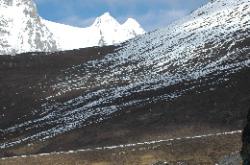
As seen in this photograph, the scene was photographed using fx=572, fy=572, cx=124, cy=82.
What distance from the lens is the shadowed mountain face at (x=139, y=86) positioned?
78000 millimetres

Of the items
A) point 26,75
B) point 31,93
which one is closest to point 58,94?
point 31,93

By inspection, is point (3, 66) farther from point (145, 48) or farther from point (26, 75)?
point (145, 48)

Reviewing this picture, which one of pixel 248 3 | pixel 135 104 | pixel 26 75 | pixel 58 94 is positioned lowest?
Answer: pixel 135 104

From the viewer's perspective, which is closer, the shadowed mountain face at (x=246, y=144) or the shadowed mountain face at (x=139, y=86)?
the shadowed mountain face at (x=246, y=144)

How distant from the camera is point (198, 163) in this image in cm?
3838

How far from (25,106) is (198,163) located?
275 ft

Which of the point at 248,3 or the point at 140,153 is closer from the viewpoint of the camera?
the point at 140,153

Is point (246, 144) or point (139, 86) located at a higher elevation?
point (139, 86)

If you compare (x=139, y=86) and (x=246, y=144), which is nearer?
(x=246, y=144)

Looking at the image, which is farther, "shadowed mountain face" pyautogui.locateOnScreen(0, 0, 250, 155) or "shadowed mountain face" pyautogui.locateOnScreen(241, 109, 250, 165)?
"shadowed mountain face" pyautogui.locateOnScreen(0, 0, 250, 155)

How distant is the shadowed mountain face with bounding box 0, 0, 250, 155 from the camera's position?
78.0 m

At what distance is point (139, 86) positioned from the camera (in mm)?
114875

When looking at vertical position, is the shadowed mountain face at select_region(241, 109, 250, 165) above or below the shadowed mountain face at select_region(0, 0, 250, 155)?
below

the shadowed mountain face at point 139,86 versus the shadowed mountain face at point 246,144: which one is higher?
the shadowed mountain face at point 139,86
